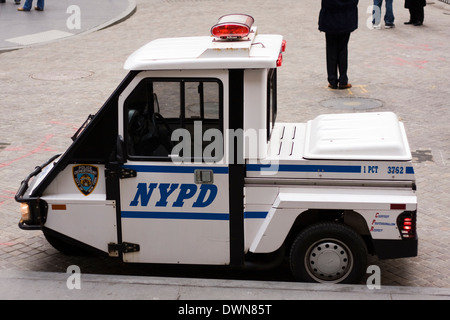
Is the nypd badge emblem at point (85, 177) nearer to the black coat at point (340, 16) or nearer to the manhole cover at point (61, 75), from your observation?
the black coat at point (340, 16)

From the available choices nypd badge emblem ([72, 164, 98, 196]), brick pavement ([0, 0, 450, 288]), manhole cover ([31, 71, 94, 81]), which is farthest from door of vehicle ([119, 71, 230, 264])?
manhole cover ([31, 71, 94, 81])

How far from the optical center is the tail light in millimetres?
5539

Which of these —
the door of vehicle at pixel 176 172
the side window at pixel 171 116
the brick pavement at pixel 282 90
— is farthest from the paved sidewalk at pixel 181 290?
the side window at pixel 171 116

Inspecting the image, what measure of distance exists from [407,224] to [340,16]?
8.11 meters

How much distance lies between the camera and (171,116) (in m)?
5.99

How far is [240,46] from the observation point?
5.67m

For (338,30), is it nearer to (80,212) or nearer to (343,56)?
(343,56)

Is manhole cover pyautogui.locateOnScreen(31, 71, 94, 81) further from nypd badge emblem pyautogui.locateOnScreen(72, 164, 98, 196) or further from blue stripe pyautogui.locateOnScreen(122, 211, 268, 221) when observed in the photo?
blue stripe pyautogui.locateOnScreen(122, 211, 268, 221)

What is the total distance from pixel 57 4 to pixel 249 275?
68.9ft

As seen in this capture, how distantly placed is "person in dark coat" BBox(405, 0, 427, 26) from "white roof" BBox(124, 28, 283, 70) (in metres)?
14.3

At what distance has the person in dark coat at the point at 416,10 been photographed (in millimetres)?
19094

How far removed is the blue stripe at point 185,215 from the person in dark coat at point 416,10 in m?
14.9

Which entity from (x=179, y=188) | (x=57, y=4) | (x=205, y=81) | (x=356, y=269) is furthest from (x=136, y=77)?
(x=57, y=4)

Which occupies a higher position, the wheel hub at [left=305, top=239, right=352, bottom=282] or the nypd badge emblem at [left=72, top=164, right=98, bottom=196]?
the nypd badge emblem at [left=72, top=164, right=98, bottom=196]
